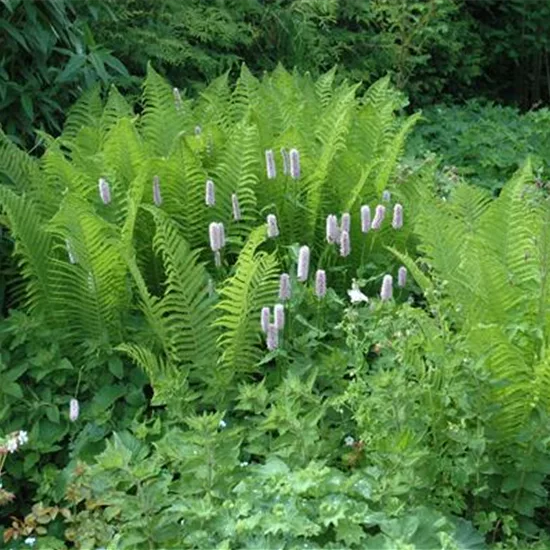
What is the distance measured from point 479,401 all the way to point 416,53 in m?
4.80

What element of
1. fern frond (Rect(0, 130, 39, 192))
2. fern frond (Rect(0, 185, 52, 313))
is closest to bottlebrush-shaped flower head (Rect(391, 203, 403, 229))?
fern frond (Rect(0, 185, 52, 313))

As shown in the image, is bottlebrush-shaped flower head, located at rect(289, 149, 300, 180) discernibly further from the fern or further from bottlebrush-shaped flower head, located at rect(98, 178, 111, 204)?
bottlebrush-shaped flower head, located at rect(98, 178, 111, 204)

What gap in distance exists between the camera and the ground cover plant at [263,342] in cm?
245

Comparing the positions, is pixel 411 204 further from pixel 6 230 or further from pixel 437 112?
pixel 437 112

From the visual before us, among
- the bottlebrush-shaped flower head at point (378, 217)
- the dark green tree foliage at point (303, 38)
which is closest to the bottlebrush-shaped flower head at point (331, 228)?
the bottlebrush-shaped flower head at point (378, 217)

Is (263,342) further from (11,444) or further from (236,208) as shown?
(11,444)

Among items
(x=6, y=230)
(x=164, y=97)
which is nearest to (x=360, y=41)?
(x=164, y=97)

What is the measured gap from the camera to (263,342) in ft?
10.7

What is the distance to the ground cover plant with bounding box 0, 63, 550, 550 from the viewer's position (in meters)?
2.45

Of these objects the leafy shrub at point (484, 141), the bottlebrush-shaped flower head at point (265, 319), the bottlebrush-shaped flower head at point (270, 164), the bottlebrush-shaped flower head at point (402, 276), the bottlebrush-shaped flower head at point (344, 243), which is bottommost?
the leafy shrub at point (484, 141)

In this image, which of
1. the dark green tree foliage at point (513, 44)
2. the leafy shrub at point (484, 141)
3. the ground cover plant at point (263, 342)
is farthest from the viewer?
the dark green tree foliage at point (513, 44)

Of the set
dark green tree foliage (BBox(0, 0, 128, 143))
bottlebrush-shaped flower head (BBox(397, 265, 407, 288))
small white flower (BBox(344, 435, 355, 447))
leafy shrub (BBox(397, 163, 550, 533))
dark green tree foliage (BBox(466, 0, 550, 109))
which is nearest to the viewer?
leafy shrub (BBox(397, 163, 550, 533))

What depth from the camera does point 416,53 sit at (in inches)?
277

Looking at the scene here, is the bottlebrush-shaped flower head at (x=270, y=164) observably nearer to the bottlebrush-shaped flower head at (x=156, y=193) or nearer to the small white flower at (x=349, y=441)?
the bottlebrush-shaped flower head at (x=156, y=193)
